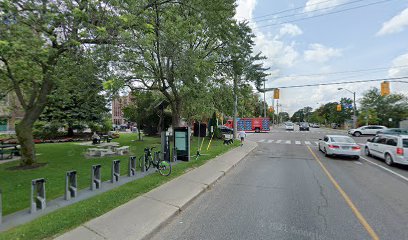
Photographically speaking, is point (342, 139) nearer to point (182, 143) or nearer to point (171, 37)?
point (182, 143)

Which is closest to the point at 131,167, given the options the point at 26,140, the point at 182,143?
the point at 182,143

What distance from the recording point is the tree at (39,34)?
18.6 ft

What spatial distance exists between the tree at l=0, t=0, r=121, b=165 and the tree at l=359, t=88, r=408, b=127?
51.5 m

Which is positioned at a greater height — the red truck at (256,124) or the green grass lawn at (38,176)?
the red truck at (256,124)

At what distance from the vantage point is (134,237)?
3.88 m

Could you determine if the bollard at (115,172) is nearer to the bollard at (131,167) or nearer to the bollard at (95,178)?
the bollard at (95,178)

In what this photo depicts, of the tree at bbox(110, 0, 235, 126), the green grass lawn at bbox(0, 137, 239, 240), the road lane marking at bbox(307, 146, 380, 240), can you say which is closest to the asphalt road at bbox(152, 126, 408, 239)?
the road lane marking at bbox(307, 146, 380, 240)

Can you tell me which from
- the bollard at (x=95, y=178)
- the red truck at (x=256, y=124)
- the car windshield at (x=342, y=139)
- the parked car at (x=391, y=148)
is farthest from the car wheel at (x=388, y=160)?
the red truck at (x=256, y=124)

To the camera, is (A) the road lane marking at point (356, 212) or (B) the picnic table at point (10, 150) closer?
(A) the road lane marking at point (356, 212)

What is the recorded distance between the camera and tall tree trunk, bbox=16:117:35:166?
31.5 ft

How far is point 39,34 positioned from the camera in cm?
744

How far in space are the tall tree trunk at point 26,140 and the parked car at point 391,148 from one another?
54.4 ft

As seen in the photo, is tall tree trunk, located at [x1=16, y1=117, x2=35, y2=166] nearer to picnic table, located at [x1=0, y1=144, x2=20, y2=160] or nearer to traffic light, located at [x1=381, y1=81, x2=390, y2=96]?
picnic table, located at [x1=0, y1=144, x2=20, y2=160]

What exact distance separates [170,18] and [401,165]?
13.3 meters
